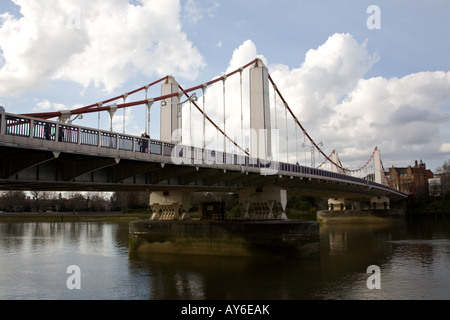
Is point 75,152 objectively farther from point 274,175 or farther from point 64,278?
point 274,175

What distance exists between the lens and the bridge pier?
3478 centimetres

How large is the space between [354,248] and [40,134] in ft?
97.0

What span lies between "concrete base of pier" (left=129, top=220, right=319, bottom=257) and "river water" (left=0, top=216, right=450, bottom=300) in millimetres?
949

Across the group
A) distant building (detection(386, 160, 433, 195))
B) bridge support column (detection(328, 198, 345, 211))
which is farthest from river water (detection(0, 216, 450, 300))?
distant building (detection(386, 160, 433, 195))

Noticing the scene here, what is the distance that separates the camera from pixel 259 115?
3491cm

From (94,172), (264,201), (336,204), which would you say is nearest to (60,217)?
(336,204)

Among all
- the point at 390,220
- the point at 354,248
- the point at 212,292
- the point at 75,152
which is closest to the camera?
the point at 75,152

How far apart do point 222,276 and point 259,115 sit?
16.6 metres

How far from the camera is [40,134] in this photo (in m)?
15.2
